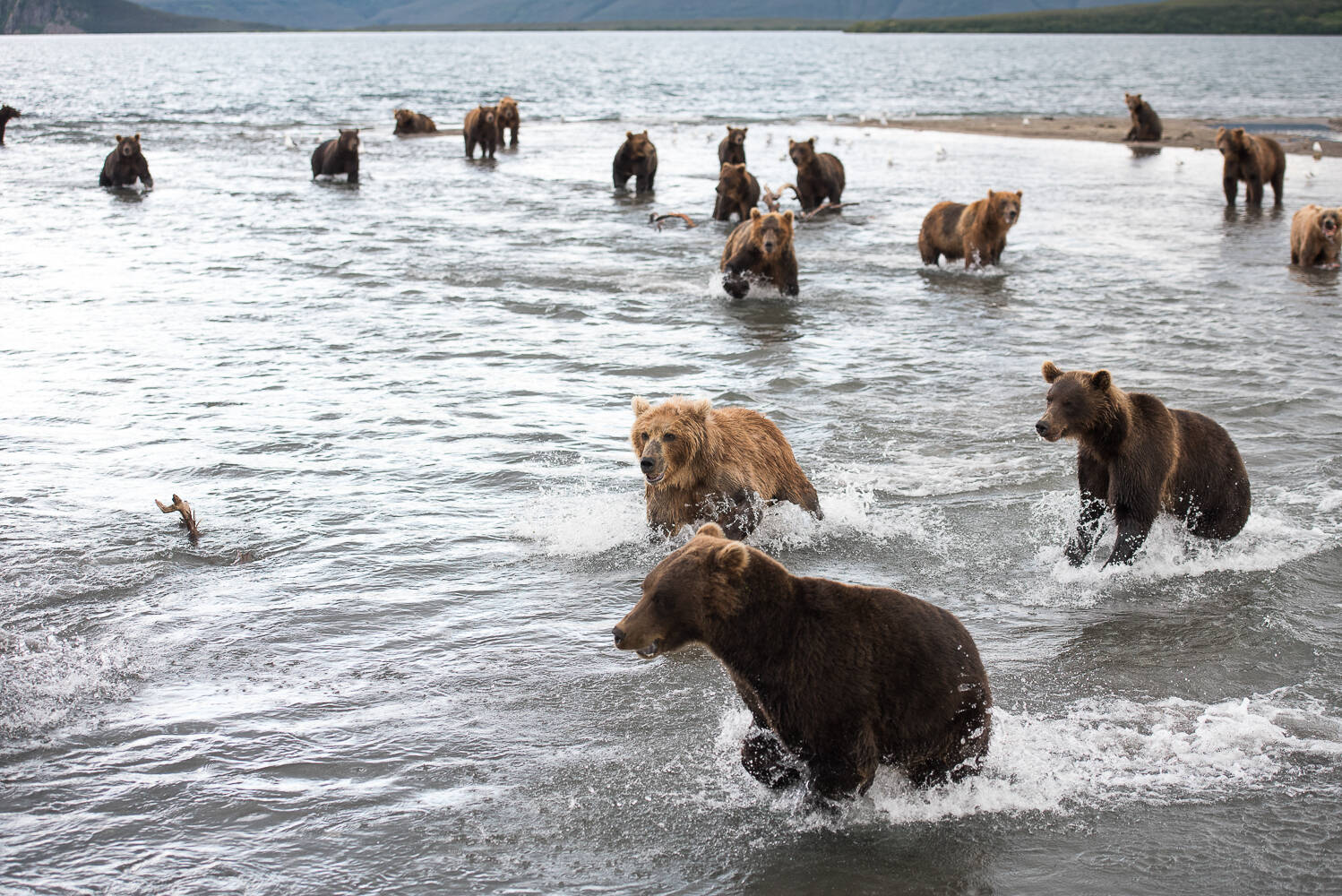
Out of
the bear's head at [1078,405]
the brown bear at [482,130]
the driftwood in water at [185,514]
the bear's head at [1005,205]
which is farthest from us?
the brown bear at [482,130]

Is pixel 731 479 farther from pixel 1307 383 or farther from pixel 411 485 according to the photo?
pixel 1307 383

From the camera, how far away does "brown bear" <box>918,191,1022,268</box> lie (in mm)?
15812

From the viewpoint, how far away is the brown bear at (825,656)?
4.36m

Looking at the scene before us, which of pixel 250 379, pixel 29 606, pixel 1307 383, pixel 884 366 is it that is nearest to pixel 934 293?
pixel 884 366

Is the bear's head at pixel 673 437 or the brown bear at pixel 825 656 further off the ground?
the bear's head at pixel 673 437

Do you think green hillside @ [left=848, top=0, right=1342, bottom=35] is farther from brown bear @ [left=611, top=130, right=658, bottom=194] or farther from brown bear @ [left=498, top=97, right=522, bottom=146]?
brown bear @ [left=611, top=130, right=658, bottom=194]

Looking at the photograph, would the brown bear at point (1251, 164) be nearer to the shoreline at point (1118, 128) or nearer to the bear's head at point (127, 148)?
the shoreline at point (1118, 128)

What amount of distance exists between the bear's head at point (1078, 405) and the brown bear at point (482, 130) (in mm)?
25363

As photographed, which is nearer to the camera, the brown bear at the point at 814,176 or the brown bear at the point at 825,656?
the brown bear at the point at 825,656

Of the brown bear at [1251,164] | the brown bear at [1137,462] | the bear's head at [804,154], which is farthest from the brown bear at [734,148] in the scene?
the brown bear at [1137,462]

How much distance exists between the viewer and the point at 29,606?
6391mm

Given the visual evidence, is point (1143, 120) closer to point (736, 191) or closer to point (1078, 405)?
point (736, 191)

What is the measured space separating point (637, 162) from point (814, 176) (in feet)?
12.8

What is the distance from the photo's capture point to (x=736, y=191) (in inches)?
771
